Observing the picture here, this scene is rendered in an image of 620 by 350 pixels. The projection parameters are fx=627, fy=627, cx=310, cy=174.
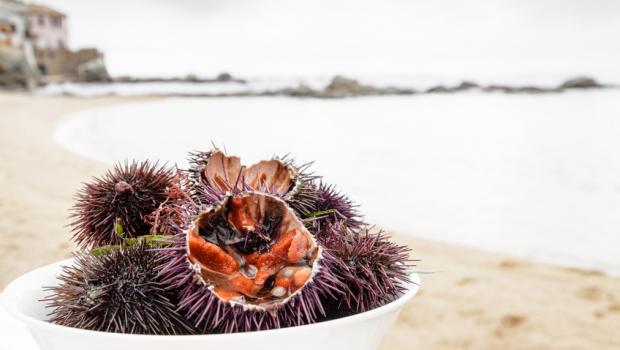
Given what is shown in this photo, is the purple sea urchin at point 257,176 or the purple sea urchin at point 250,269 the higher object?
the purple sea urchin at point 257,176

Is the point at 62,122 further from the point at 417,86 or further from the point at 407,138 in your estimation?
the point at 417,86

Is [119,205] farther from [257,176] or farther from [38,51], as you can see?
[38,51]

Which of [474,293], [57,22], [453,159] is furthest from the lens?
[57,22]

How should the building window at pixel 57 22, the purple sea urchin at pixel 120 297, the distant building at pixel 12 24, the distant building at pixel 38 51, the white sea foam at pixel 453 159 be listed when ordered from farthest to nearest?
1. the building window at pixel 57 22
2. the distant building at pixel 12 24
3. the distant building at pixel 38 51
4. the white sea foam at pixel 453 159
5. the purple sea urchin at pixel 120 297

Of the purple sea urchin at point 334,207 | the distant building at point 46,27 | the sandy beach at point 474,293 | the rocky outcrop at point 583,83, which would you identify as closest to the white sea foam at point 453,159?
the purple sea urchin at point 334,207

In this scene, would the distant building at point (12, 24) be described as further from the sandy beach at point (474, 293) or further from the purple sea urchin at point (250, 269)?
the purple sea urchin at point (250, 269)

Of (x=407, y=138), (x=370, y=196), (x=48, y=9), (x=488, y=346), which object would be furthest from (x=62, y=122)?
(x=48, y=9)

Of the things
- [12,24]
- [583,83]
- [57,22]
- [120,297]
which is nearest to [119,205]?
[120,297]
